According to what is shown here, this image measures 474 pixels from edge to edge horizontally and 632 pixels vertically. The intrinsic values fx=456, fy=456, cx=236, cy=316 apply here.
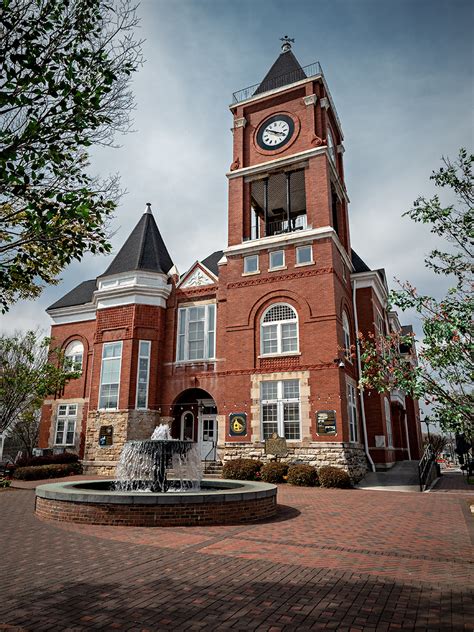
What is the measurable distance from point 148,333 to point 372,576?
68.0 ft

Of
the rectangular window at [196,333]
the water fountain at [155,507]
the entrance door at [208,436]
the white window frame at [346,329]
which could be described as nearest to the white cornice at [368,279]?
the white window frame at [346,329]

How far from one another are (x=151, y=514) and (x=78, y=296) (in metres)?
26.3

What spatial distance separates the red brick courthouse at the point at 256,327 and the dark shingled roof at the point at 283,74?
0.10 m

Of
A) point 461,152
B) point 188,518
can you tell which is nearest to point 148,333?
point 188,518

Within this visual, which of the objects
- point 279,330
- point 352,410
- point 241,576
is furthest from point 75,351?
point 241,576

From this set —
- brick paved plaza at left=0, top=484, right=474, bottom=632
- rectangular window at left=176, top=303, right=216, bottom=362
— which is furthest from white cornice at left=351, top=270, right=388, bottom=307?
brick paved plaza at left=0, top=484, right=474, bottom=632

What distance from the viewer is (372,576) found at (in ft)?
20.4

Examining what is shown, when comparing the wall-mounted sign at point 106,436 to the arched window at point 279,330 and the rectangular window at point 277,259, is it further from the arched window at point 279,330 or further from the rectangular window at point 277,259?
the rectangular window at point 277,259

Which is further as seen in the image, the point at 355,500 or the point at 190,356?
the point at 190,356

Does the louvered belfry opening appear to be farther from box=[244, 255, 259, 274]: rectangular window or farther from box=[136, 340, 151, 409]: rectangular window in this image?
box=[136, 340, 151, 409]: rectangular window

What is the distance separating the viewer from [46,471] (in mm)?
21625

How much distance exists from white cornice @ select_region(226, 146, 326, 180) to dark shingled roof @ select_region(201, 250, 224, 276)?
16.7 feet

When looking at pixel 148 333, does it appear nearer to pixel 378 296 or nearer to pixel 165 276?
pixel 165 276

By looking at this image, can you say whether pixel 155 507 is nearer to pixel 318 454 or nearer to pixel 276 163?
pixel 318 454
